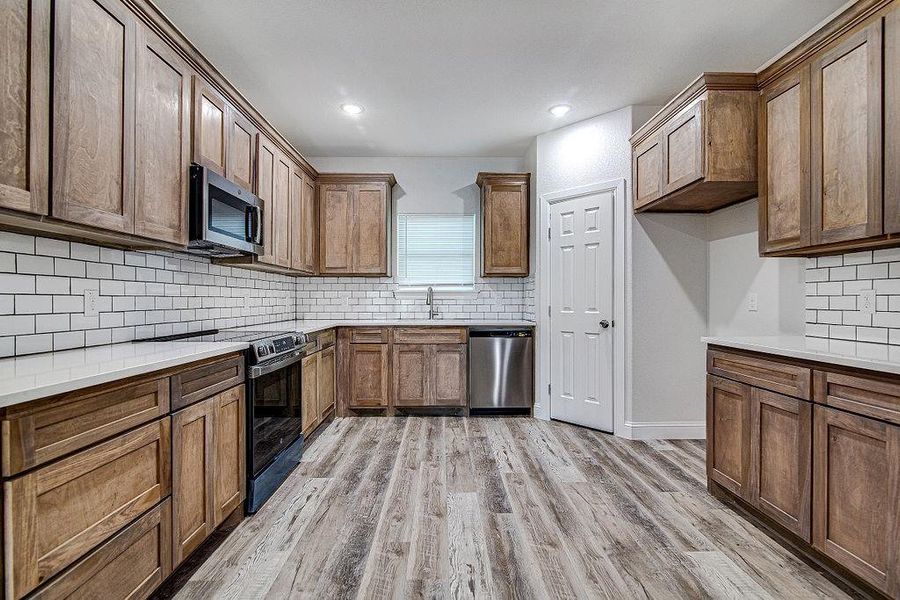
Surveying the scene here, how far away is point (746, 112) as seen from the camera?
2408 mm

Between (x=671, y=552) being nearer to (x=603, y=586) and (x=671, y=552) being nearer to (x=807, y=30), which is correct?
(x=603, y=586)

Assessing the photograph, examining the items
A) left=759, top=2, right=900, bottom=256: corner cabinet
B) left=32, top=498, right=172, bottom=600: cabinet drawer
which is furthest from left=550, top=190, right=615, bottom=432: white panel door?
left=32, top=498, right=172, bottom=600: cabinet drawer

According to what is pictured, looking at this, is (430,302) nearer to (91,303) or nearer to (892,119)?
(91,303)

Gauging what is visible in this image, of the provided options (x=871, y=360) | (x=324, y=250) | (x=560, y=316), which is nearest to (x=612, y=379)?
(x=560, y=316)

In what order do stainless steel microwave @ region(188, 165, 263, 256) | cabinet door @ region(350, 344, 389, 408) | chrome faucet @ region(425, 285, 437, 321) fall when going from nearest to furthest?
stainless steel microwave @ region(188, 165, 263, 256), cabinet door @ region(350, 344, 389, 408), chrome faucet @ region(425, 285, 437, 321)

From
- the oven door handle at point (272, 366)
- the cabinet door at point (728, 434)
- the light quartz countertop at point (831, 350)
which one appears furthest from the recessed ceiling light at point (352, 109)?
the cabinet door at point (728, 434)

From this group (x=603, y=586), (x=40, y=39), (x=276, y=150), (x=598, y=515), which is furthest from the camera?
(x=276, y=150)

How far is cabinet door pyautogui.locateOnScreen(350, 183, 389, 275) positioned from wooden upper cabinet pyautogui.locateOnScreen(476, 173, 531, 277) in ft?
3.38

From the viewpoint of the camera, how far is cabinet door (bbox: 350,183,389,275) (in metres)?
4.22

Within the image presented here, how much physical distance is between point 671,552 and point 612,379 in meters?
1.69

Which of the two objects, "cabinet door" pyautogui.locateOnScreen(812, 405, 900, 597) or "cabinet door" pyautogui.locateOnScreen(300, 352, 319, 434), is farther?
"cabinet door" pyautogui.locateOnScreen(300, 352, 319, 434)

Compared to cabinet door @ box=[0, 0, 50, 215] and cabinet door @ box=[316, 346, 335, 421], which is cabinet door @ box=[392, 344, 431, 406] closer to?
cabinet door @ box=[316, 346, 335, 421]

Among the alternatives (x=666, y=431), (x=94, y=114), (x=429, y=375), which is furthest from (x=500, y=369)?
(x=94, y=114)

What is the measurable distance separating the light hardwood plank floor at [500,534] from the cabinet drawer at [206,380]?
2.35 ft
